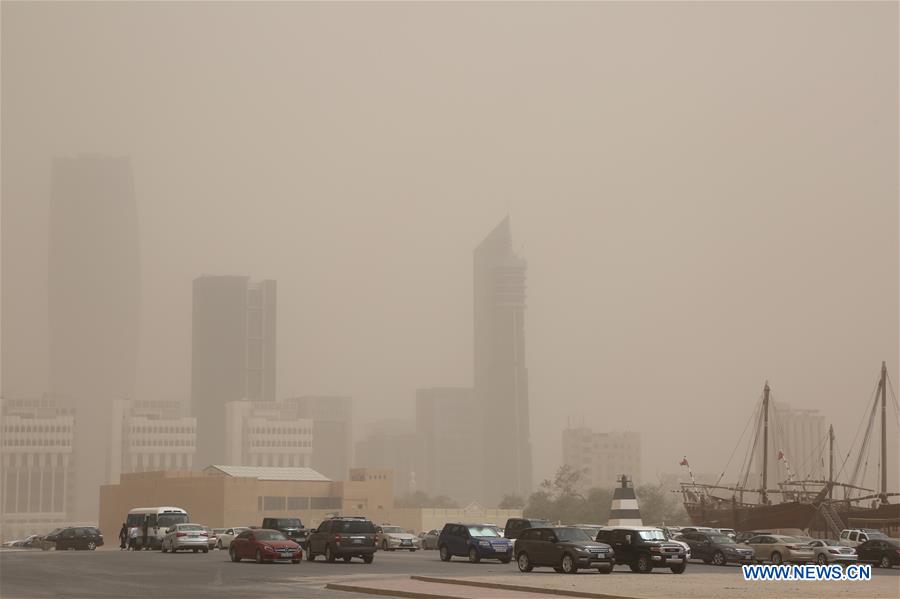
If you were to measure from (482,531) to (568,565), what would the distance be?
10.5m

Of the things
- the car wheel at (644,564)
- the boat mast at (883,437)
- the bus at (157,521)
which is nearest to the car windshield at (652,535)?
the car wheel at (644,564)

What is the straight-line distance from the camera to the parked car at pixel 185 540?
67.5m

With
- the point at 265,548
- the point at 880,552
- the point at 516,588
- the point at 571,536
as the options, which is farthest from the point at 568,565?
the point at 880,552

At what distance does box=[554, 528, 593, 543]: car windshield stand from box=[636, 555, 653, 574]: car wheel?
95.2 inches

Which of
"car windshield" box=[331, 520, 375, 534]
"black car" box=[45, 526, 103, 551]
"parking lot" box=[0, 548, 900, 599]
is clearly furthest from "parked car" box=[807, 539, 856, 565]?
"black car" box=[45, 526, 103, 551]

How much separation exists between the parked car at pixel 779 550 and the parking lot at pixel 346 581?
2.77m

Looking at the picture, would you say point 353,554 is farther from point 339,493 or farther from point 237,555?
point 339,493

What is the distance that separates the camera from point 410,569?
5069 cm

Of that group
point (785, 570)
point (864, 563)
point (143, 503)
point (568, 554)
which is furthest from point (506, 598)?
point (143, 503)

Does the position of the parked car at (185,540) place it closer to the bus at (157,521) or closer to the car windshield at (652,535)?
the bus at (157,521)

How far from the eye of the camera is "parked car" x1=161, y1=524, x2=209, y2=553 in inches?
2657

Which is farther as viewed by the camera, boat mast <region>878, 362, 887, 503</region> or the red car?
boat mast <region>878, 362, 887, 503</region>

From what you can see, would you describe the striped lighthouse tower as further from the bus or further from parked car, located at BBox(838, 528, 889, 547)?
the bus

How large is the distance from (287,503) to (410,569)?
124 meters
